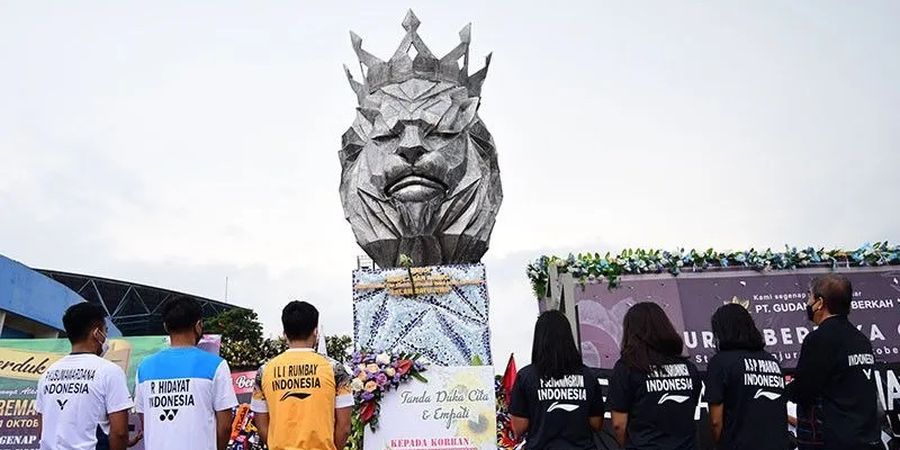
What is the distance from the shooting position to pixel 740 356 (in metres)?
3.87

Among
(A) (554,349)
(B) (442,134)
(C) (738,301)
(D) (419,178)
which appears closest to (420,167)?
(D) (419,178)

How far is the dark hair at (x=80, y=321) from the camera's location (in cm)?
400

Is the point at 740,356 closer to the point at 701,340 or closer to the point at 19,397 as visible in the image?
the point at 701,340

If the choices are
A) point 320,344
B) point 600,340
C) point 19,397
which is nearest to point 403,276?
point 320,344

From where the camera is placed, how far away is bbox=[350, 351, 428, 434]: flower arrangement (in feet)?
18.6

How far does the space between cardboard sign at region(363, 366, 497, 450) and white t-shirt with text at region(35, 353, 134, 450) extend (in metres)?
2.26

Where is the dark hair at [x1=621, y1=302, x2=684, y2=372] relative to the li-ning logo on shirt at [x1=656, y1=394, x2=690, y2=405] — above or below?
above

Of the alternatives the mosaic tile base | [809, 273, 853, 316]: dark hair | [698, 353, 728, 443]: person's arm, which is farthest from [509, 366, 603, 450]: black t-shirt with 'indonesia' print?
the mosaic tile base

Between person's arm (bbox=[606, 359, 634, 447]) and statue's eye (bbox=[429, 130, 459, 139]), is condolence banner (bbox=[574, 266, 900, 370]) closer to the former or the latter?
person's arm (bbox=[606, 359, 634, 447])

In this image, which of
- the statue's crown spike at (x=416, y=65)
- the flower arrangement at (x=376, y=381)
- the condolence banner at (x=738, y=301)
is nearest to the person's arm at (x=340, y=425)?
the flower arrangement at (x=376, y=381)

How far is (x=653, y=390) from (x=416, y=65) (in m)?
8.74

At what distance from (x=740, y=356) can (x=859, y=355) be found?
0.69m

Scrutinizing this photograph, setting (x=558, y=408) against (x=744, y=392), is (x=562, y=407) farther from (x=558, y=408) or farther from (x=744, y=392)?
(x=744, y=392)

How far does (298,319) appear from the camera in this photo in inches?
152
